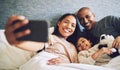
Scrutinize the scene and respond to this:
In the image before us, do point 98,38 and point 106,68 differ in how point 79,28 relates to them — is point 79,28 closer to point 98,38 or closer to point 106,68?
point 98,38

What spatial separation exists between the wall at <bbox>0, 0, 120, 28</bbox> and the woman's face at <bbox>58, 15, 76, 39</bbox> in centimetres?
13

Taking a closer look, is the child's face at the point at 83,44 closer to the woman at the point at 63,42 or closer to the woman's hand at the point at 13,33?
the woman at the point at 63,42

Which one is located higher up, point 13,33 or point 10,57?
point 13,33

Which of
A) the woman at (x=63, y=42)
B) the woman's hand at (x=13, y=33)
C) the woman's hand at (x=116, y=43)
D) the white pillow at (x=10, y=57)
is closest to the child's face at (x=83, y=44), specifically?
the woman at (x=63, y=42)

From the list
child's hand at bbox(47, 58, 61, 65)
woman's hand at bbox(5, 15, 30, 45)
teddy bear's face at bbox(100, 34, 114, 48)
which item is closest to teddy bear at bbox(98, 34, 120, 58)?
teddy bear's face at bbox(100, 34, 114, 48)

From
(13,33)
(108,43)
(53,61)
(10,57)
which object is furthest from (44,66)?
(13,33)

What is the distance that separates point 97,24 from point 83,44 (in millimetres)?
190

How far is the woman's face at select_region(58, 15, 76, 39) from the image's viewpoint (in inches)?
44.3

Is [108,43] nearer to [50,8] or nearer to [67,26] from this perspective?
[67,26]

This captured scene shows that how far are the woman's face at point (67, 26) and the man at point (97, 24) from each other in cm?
11

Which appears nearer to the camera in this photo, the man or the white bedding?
the white bedding

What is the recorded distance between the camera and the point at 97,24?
4.07ft

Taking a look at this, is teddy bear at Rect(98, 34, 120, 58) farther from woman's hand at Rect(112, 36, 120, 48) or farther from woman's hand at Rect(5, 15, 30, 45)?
woman's hand at Rect(5, 15, 30, 45)

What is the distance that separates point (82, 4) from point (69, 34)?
0.94 feet
